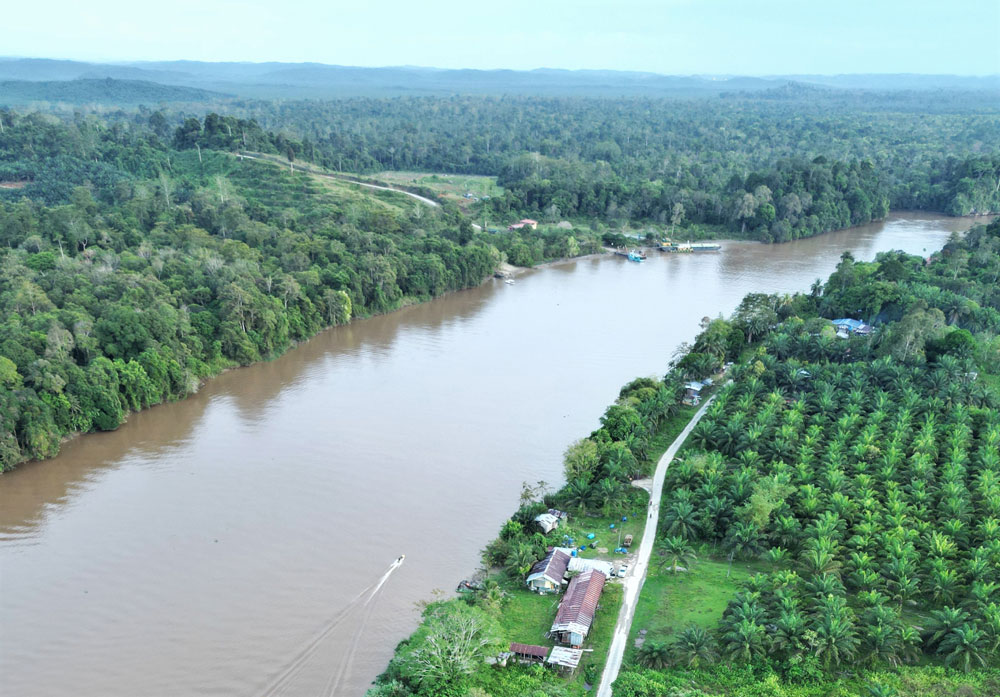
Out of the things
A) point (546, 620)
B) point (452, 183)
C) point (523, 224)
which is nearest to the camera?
point (546, 620)

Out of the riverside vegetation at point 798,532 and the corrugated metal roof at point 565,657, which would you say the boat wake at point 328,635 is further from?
the corrugated metal roof at point 565,657

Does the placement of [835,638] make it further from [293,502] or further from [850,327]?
[850,327]

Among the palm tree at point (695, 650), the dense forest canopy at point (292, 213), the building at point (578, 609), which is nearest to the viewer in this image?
the palm tree at point (695, 650)

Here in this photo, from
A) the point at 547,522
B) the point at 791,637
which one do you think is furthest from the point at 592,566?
the point at 791,637

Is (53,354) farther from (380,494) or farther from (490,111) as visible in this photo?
(490,111)

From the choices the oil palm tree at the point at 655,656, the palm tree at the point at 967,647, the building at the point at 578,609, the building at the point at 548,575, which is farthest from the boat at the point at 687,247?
the oil palm tree at the point at 655,656
